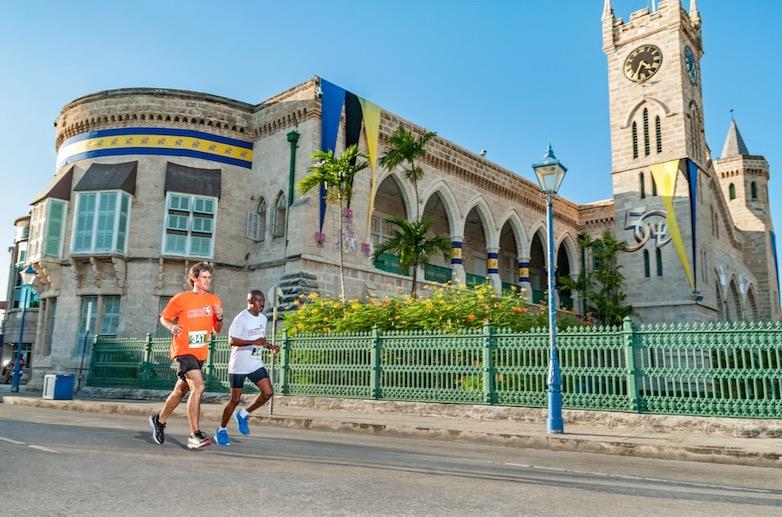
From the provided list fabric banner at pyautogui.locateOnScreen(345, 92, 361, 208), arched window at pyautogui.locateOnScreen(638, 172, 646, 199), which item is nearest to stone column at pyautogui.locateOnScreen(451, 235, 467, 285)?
fabric banner at pyautogui.locateOnScreen(345, 92, 361, 208)

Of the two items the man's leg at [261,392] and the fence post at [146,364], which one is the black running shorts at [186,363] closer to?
the man's leg at [261,392]

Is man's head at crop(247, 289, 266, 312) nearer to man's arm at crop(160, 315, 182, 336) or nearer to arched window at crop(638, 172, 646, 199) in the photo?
man's arm at crop(160, 315, 182, 336)

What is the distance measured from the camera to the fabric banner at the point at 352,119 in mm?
20359

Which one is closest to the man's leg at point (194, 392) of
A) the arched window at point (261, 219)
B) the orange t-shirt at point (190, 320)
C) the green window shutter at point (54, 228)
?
the orange t-shirt at point (190, 320)

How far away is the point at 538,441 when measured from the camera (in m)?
8.37

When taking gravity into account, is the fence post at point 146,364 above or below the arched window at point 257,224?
below

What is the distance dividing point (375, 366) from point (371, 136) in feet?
35.2

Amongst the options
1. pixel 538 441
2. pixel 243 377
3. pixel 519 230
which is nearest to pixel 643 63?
pixel 519 230

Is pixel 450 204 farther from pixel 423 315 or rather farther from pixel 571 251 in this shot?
pixel 571 251

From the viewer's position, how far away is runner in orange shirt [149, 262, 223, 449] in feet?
19.1

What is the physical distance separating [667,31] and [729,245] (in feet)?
54.2

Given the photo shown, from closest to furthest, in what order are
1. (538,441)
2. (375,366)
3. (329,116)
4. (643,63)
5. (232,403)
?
(232,403), (538,441), (375,366), (329,116), (643,63)

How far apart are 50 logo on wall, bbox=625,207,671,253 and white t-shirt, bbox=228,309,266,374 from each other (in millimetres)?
26372

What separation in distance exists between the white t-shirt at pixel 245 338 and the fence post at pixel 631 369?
19.1 feet
